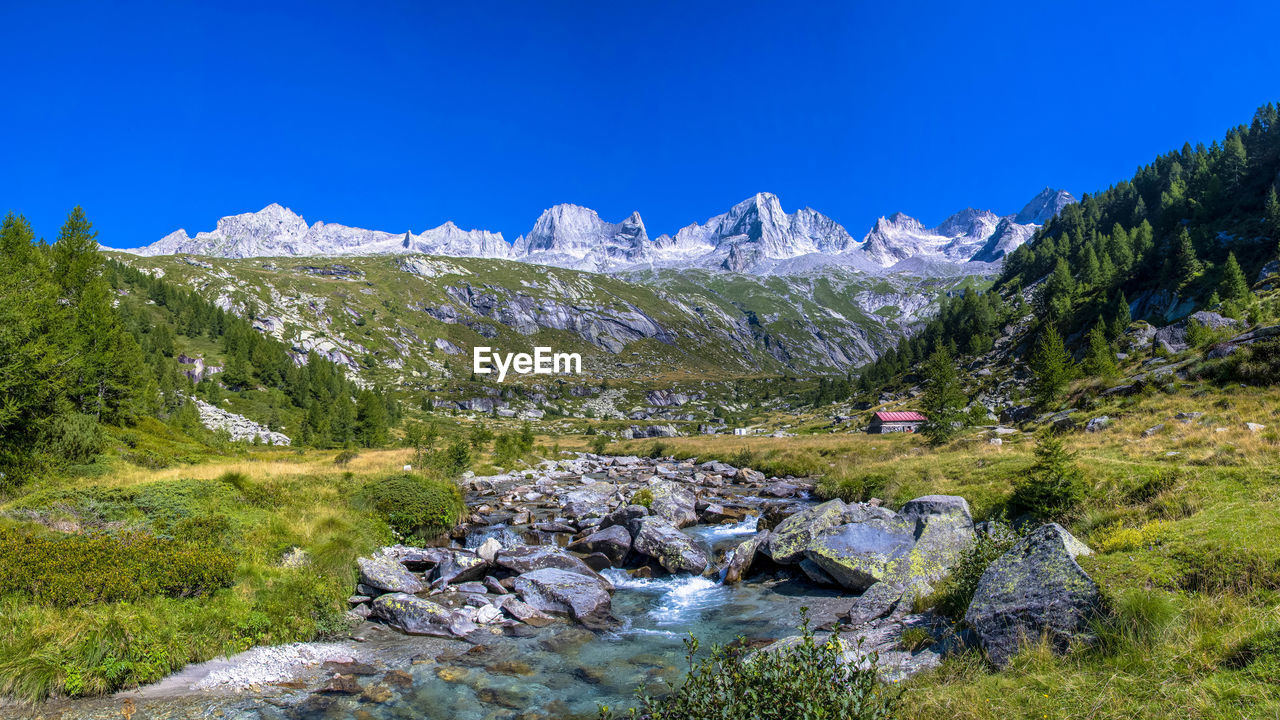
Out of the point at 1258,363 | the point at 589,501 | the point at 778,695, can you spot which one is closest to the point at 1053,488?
the point at 778,695

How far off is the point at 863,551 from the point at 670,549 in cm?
781

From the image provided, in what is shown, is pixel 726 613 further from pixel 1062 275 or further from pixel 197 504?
pixel 1062 275

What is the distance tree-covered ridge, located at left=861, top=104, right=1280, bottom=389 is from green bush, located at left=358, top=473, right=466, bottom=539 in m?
80.2

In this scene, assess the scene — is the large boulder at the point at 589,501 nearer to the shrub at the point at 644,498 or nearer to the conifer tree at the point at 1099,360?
the shrub at the point at 644,498

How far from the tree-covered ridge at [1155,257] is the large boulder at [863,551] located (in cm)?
7205

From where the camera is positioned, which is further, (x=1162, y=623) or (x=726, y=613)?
(x=726, y=613)

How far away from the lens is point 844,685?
19.2ft

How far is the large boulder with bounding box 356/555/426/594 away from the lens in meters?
16.7

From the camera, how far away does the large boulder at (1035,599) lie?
26.4 feet

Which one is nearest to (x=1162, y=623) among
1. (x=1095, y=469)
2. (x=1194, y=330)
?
(x=1095, y=469)

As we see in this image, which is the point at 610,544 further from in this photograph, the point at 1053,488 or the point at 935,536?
the point at 1053,488

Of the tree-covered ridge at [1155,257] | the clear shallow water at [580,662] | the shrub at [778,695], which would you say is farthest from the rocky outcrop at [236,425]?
the tree-covered ridge at [1155,257]

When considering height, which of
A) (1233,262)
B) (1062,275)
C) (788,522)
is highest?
(1062,275)

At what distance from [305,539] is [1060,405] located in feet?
187
